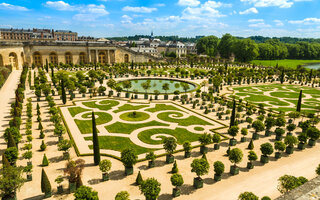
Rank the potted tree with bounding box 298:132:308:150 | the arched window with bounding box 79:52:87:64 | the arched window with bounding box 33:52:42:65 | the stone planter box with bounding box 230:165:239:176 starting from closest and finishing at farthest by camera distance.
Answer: the stone planter box with bounding box 230:165:239:176 < the potted tree with bounding box 298:132:308:150 < the arched window with bounding box 33:52:42:65 < the arched window with bounding box 79:52:87:64

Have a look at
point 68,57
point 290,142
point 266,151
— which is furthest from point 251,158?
point 68,57

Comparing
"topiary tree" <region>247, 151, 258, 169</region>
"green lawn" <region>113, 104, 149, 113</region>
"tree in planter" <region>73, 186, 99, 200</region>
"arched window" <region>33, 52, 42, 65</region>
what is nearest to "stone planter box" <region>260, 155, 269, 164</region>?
"topiary tree" <region>247, 151, 258, 169</region>

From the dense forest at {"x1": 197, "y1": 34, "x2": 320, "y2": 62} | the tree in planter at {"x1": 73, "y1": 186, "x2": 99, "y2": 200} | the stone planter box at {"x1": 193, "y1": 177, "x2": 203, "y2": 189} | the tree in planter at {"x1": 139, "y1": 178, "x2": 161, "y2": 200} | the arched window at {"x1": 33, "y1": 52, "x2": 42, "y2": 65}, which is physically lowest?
the stone planter box at {"x1": 193, "y1": 177, "x2": 203, "y2": 189}

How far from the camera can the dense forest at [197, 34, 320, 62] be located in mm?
130875

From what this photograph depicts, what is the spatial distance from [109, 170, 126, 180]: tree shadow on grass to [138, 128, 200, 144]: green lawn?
7403 millimetres

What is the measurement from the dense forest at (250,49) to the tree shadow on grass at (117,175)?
12545cm

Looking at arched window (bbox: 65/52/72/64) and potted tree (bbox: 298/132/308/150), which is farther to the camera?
arched window (bbox: 65/52/72/64)

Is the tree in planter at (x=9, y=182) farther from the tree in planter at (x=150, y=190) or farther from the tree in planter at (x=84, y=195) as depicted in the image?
the tree in planter at (x=150, y=190)

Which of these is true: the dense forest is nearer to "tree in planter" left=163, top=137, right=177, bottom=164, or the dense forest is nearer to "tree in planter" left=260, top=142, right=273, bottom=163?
"tree in planter" left=260, top=142, right=273, bottom=163

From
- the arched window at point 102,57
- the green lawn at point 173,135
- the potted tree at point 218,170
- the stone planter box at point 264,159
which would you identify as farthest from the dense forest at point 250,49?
the potted tree at point 218,170

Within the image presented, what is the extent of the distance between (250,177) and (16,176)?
71.8 feet

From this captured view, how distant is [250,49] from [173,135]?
11682 centimetres

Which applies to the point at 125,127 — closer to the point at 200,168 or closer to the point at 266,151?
the point at 200,168

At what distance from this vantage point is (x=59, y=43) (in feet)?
332
